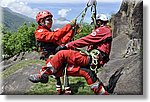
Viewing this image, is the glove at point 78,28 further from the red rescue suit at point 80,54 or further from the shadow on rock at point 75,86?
the shadow on rock at point 75,86

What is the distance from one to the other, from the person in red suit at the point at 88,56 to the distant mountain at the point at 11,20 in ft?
0.94

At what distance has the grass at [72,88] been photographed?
10.3 feet

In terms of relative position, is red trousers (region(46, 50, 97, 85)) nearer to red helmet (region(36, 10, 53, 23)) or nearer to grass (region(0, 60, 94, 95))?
grass (region(0, 60, 94, 95))

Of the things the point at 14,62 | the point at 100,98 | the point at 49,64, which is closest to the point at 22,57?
the point at 14,62

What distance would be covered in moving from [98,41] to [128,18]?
0.25m

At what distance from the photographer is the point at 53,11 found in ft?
10.5

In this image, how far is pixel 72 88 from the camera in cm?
318

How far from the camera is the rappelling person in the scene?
3.11m

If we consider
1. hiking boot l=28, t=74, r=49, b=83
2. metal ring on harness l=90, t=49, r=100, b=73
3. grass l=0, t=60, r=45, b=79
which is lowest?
hiking boot l=28, t=74, r=49, b=83

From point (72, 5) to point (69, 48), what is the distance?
260 millimetres

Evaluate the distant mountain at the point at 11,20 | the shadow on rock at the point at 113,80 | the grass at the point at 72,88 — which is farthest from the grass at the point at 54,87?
the distant mountain at the point at 11,20

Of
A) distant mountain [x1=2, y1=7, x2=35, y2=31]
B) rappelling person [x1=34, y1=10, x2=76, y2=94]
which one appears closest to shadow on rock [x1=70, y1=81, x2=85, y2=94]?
rappelling person [x1=34, y1=10, x2=76, y2=94]

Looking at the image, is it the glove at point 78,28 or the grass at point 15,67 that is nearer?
the glove at point 78,28

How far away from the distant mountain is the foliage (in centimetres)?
3
